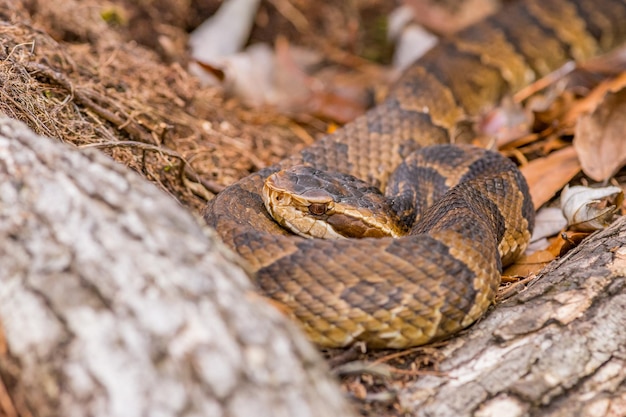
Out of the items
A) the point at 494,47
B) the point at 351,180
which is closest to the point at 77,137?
the point at 351,180

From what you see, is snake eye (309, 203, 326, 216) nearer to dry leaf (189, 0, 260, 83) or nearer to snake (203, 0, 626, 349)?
snake (203, 0, 626, 349)

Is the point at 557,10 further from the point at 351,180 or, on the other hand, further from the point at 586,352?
the point at 586,352

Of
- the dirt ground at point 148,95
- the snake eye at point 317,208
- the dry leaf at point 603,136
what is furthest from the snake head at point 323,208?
the dry leaf at point 603,136

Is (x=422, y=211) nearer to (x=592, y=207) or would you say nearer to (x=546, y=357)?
(x=592, y=207)

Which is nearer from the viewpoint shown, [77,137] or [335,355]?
[335,355]

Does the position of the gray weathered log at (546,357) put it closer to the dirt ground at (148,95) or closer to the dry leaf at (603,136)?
the dirt ground at (148,95)

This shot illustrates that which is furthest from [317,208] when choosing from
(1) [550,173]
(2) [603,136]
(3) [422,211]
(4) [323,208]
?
(2) [603,136]
